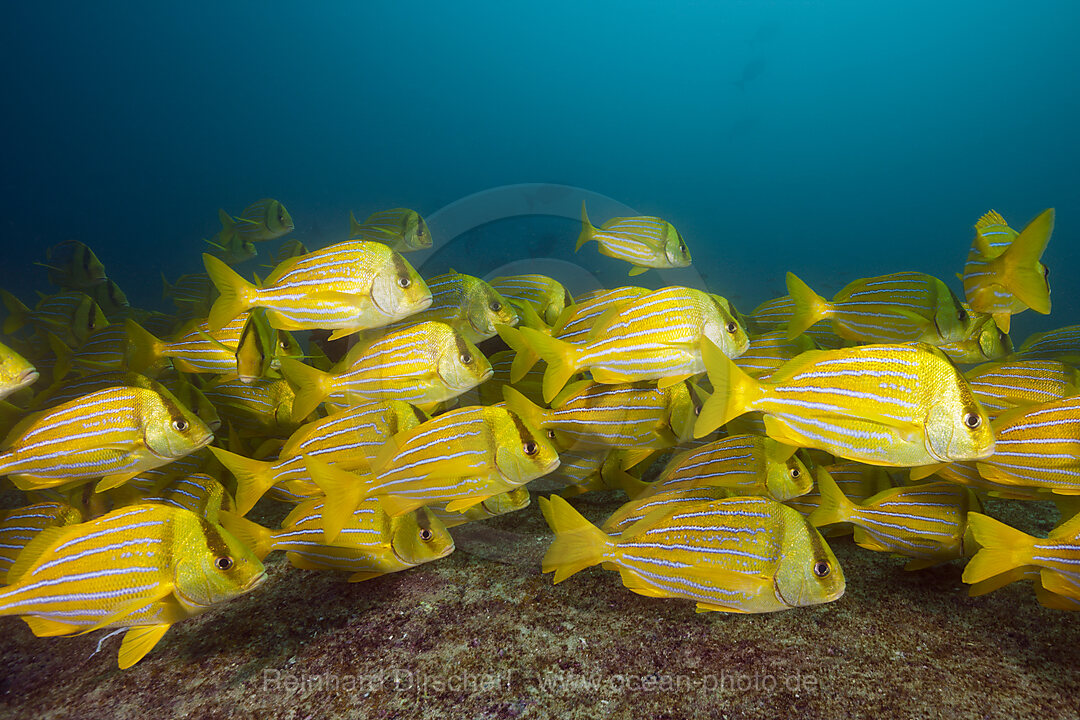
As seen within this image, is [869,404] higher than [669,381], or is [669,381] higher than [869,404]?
[669,381]

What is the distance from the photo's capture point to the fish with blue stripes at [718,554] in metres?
1.75

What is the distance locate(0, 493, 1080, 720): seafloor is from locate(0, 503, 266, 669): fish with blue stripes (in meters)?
0.44

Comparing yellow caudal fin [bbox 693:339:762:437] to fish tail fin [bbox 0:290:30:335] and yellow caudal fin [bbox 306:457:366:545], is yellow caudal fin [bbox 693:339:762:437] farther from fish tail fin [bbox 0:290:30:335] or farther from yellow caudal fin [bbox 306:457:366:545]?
fish tail fin [bbox 0:290:30:335]

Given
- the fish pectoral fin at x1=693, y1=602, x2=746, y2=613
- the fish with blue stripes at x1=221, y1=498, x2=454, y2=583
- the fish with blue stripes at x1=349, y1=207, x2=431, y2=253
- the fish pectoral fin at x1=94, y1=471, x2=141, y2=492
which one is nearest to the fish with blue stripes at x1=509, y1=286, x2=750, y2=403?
the fish with blue stripes at x1=221, y1=498, x2=454, y2=583

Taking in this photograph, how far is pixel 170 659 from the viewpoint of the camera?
85.9 inches

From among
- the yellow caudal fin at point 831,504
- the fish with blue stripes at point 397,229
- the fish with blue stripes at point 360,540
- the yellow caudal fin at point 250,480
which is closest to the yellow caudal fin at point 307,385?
the yellow caudal fin at point 250,480

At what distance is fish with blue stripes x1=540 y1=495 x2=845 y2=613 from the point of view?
5.74 ft

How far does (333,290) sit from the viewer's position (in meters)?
2.61

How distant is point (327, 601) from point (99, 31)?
3243 inches

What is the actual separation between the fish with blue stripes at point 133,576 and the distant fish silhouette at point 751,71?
3910 inches

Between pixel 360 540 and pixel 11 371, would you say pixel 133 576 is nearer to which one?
pixel 360 540

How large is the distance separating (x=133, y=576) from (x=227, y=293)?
1.48 meters

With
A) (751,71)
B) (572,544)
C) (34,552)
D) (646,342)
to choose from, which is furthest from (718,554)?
(751,71)

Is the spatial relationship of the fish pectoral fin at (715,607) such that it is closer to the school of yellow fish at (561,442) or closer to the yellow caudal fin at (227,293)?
the school of yellow fish at (561,442)
